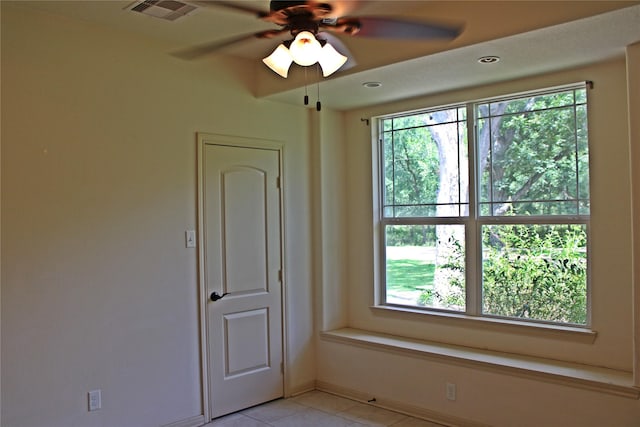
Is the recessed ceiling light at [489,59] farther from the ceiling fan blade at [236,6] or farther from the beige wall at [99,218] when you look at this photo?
the beige wall at [99,218]

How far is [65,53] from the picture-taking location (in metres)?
3.16

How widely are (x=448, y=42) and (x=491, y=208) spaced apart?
1.39 metres

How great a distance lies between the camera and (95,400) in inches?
127

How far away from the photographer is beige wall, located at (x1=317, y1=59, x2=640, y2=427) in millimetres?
3207

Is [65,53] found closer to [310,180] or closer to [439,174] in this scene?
[310,180]

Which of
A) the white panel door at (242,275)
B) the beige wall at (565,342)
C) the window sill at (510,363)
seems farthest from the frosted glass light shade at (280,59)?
the window sill at (510,363)

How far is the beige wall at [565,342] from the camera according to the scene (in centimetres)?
321

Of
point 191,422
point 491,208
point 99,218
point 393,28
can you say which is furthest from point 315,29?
point 191,422

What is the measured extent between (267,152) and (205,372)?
69.8 inches

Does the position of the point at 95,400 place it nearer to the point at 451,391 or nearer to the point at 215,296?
the point at 215,296

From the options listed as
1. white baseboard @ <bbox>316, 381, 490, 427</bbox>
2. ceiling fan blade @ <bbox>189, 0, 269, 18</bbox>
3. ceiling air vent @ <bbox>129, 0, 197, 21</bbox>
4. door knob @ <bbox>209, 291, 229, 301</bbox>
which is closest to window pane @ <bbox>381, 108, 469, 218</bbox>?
white baseboard @ <bbox>316, 381, 490, 427</bbox>

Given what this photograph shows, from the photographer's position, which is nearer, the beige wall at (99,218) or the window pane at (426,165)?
the beige wall at (99,218)

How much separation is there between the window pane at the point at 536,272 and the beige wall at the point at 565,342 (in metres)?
0.13

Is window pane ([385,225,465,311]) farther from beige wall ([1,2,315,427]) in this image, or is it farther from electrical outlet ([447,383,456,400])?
beige wall ([1,2,315,427])
